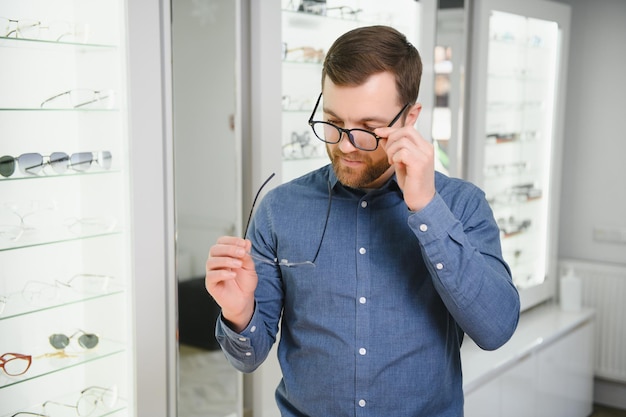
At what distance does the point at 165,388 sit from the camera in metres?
2.43

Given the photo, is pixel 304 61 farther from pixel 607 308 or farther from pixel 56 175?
pixel 607 308

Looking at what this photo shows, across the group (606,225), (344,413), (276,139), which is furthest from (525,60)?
(344,413)

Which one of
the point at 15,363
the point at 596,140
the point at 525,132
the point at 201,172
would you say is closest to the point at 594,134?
the point at 596,140

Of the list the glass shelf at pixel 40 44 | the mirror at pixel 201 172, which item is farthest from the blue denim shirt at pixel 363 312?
the glass shelf at pixel 40 44

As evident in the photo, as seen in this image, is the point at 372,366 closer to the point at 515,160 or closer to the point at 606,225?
the point at 515,160

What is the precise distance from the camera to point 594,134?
479 centimetres

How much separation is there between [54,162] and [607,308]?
3.77m

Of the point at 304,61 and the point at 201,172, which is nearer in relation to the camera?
the point at 201,172

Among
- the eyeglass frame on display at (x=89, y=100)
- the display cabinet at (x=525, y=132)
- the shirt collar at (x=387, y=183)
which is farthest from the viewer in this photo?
the display cabinet at (x=525, y=132)

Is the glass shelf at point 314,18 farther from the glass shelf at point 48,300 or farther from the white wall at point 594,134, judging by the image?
the white wall at point 594,134

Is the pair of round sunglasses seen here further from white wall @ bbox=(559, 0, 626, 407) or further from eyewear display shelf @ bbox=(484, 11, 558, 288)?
white wall @ bbox=(559, 0, 626, 407)

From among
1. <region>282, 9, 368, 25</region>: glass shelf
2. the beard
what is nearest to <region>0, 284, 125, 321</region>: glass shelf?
the beard

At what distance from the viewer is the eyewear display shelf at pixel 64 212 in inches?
84.8

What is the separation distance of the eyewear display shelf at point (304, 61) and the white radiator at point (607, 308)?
2.45 meters
